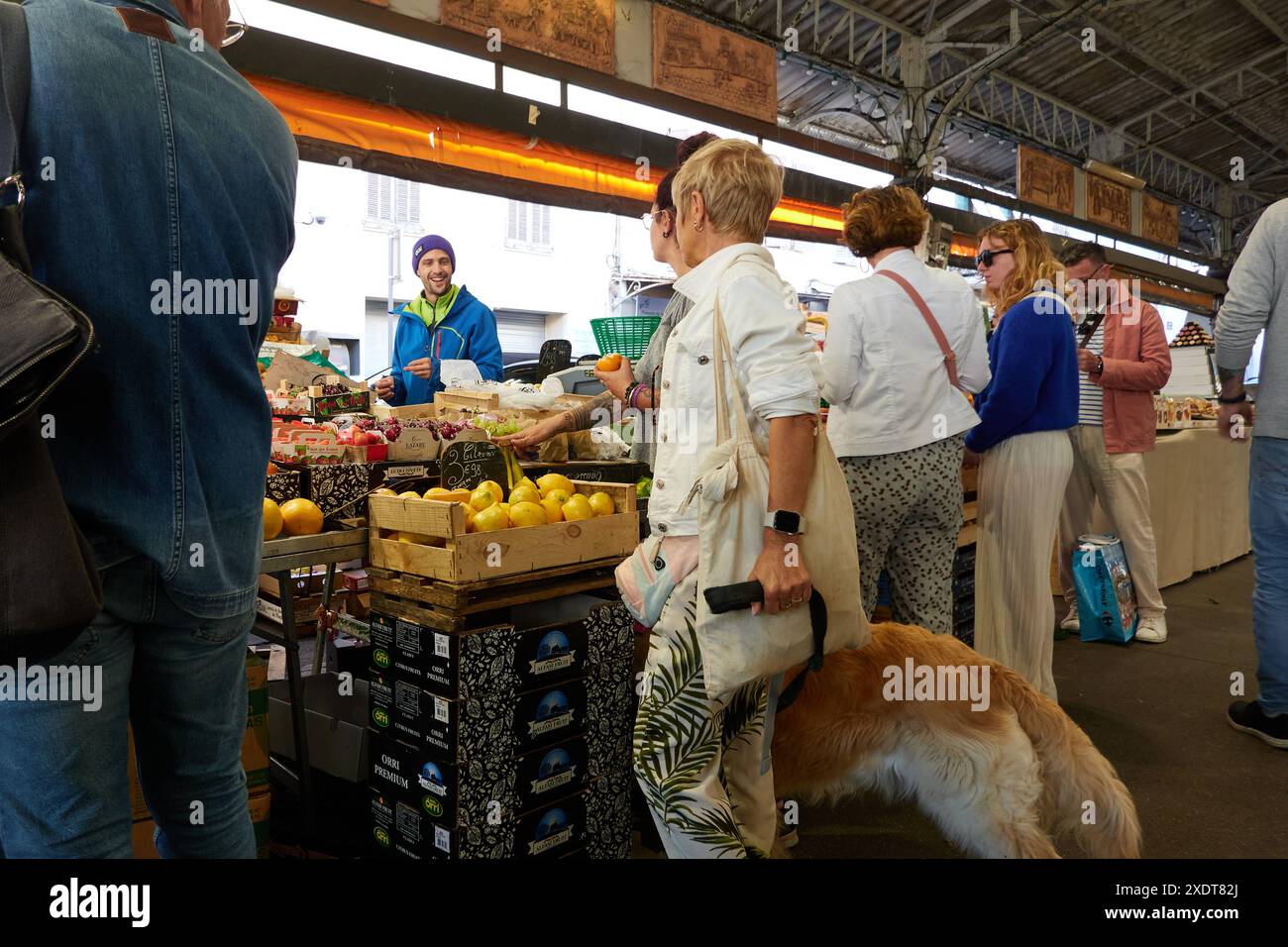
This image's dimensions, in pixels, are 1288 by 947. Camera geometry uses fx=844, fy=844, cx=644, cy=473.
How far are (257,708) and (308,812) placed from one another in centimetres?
37

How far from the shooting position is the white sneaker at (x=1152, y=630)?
4856 mm

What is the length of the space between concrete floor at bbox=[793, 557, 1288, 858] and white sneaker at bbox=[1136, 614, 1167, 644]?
0.06 m

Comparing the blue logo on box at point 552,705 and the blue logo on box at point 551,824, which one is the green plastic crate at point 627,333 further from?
the blue logo on box at point 551,824

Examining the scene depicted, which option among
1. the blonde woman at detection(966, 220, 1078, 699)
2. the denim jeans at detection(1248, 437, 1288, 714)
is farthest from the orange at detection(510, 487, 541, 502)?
the denim jeans at detection(1248, 437, 1288, 714)

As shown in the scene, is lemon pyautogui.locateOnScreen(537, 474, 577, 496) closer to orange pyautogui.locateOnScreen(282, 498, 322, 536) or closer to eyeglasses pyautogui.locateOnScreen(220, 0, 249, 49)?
orange pyautogui.locateOnScreen(282, 498, 322, 536)

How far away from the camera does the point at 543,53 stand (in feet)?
17.9

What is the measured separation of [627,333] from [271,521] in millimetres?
1876

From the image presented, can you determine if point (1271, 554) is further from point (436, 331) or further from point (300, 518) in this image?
point (436, 331)

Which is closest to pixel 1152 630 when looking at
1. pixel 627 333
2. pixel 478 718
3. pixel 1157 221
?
pixel 627 333

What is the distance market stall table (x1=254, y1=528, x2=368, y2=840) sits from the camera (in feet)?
7.18

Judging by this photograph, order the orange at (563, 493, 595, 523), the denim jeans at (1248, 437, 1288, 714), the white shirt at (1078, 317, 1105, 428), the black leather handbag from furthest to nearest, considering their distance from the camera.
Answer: the white shirt at (1078, 317, 1105, 428) < the denim jeans at (1248, 437, 1288, 714) < the orange at (563, 493, 595, 523) < the black leather handbag

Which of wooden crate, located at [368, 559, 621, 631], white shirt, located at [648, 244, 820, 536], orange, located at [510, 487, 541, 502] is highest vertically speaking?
white shirt, located at [648, 244, 820, 536]
